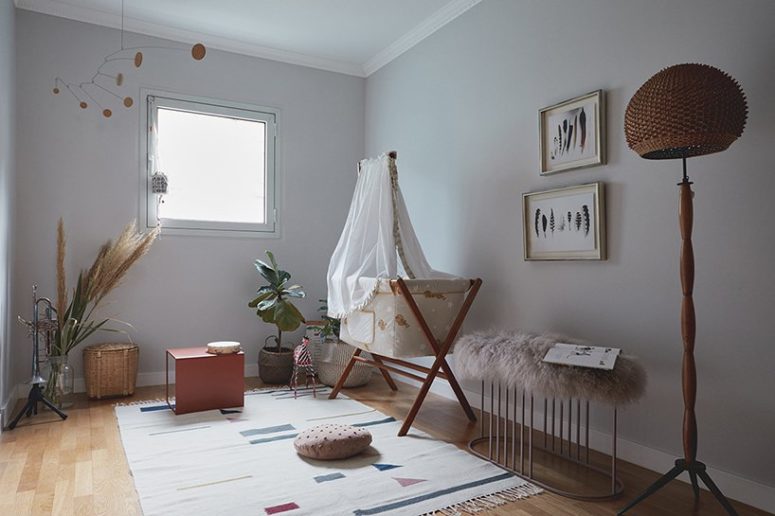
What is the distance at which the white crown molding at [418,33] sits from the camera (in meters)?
3.91

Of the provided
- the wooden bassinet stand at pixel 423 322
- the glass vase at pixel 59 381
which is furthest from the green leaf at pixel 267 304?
the glass vase at pixel 59 381

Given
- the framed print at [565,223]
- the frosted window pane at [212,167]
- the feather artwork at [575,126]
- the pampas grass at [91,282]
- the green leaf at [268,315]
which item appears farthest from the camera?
the frosted window pane at [212,167]

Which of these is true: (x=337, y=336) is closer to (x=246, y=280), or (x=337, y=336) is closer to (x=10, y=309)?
(x=246, y=280)

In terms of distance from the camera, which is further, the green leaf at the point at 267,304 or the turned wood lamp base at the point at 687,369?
the green leaf at the point at 267,304

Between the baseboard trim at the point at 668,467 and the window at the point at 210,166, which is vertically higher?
the window at the point at 210,166

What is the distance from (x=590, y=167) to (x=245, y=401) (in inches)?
103

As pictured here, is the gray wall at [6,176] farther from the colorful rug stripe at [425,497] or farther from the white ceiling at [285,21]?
the colorful rug stripe at [425,497]

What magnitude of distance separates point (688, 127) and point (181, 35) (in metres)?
3.86

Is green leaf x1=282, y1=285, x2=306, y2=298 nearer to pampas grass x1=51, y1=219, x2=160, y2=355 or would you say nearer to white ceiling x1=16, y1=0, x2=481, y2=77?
pampas grass x1=51, y1=219, x2=160, y2=355

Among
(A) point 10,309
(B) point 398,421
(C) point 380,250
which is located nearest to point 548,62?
(C) point 380,250

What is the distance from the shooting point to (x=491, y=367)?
2557mm

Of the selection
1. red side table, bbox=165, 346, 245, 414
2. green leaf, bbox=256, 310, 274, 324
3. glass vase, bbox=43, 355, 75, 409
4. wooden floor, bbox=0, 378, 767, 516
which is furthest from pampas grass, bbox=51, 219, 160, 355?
green leaf, bbox=256, 310, 274, 324

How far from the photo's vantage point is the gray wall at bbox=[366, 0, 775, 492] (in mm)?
2229

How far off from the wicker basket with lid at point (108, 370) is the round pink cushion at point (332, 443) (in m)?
1.78
